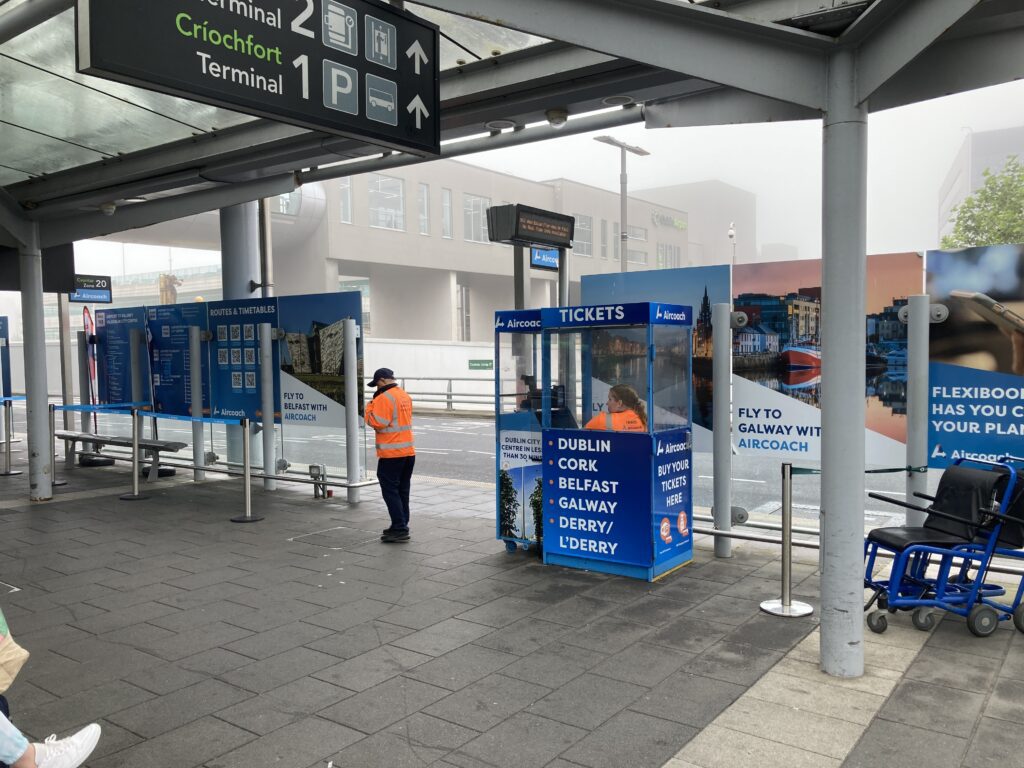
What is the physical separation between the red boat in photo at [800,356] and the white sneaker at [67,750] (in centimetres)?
533

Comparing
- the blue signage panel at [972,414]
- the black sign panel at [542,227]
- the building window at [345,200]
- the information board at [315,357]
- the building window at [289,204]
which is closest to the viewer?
the blue signage panel at [972,414]

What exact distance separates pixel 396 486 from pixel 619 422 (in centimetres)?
248

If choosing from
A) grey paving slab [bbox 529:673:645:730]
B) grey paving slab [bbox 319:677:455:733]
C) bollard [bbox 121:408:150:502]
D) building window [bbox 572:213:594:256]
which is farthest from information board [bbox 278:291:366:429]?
building window [bbox 572:213:594:256]

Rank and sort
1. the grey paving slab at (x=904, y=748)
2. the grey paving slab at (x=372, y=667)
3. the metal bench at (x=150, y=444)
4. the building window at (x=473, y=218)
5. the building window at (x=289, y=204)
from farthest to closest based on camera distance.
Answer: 1. the building window at (x=473, y=218)
2. the building window at (x=289, y=204)
3. the metal bench at (x=150, y=444)
4. the grey paving slab at (x=372, y=667)
5. the grey paving slab at (x=904, y=748)

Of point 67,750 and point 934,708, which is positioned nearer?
point 67,750

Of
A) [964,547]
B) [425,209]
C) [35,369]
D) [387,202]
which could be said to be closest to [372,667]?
[964,547]

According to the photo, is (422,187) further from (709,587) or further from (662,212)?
(709,587)

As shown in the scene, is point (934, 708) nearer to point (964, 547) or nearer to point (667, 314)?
point (964, 547)

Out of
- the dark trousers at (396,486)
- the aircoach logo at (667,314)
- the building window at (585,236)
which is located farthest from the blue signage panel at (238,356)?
the building window at (585,236)

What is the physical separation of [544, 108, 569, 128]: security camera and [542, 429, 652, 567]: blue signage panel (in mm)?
2640

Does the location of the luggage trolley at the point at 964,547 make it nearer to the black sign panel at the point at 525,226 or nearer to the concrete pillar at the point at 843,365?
the concrete pillar at the point at 843,365

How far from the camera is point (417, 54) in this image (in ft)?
14.1

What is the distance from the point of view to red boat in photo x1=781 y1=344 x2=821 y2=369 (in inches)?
252

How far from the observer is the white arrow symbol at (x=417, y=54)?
14.0ft
